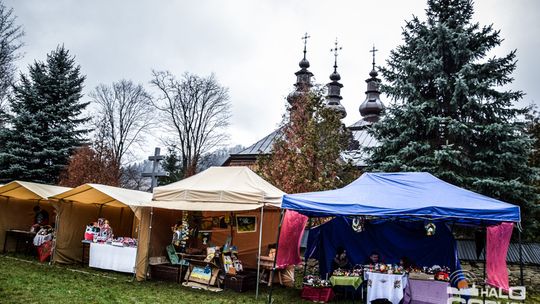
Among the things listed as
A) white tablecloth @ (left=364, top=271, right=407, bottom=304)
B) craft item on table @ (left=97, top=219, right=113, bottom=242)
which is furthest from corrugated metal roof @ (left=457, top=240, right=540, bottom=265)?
craft item on table @ (left=97, top=219, right=113, bottom=242)

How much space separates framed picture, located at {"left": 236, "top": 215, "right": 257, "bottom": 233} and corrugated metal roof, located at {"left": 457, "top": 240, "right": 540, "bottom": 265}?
19.1 feet

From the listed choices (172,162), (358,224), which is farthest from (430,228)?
(172,162)

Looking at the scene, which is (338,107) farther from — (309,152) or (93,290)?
(93,290)

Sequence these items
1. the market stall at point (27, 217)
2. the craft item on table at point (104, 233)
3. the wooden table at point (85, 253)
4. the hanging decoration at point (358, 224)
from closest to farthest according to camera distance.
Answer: the hanging decoration at point (358, 224)
the craft item on table at point (104, 233)
the wooden table at point (85, 253)
the market stall at point (27, 217)

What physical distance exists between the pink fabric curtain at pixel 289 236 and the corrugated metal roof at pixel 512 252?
510 centimetres

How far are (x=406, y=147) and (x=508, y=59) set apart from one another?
4109mm

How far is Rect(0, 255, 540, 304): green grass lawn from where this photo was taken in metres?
7.05

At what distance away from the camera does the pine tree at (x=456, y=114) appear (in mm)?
11391

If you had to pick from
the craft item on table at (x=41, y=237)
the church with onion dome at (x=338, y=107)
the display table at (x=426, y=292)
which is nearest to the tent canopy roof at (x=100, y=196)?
the craft item on table at (x=41, y=237)

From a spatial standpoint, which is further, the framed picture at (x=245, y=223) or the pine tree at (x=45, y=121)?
the pine tree at (x=45, y=121)

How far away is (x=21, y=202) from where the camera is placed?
528 inches

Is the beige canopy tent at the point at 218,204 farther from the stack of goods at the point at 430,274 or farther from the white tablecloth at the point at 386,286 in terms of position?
the stack of goods at the point at 430,274

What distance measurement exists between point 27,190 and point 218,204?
662cm

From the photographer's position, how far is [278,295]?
845 centimetres
